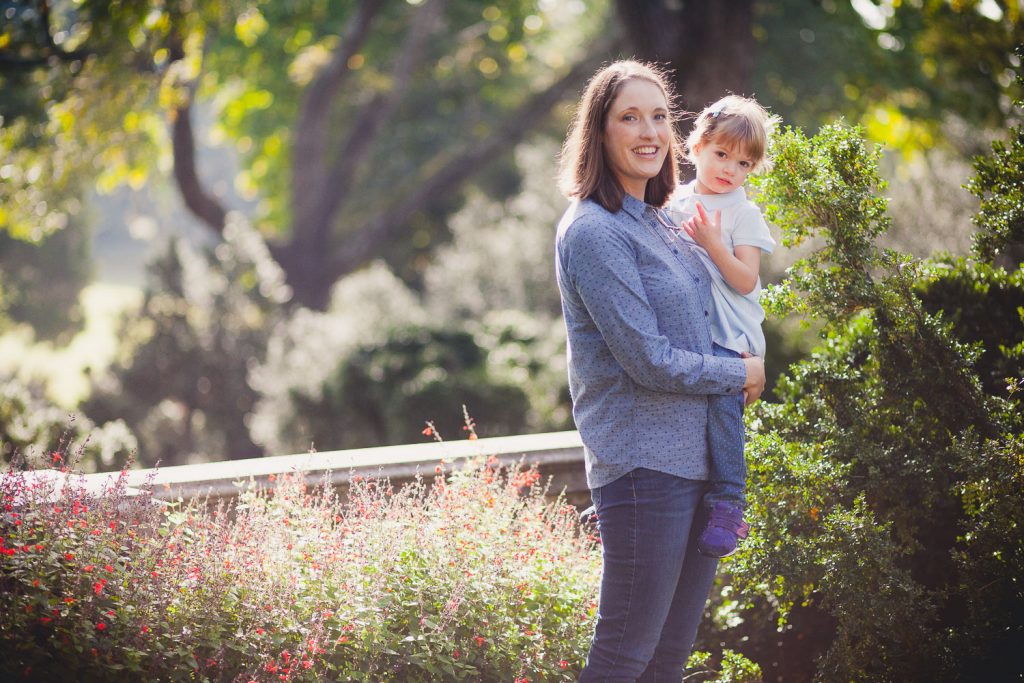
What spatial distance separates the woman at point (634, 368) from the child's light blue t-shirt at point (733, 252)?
71 millimetres

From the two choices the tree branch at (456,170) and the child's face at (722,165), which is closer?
the child's face at (722,165)

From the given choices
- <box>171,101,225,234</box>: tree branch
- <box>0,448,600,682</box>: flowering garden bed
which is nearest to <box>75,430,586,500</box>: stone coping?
<box>0,448,600,682</box>: flowering garden bed

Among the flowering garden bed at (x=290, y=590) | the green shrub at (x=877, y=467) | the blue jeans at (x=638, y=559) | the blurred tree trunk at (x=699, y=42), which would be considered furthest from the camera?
the blurred tree trunk at (x=699, y=42)

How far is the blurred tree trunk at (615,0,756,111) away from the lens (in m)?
6.83

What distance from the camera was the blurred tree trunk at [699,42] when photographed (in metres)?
6.83

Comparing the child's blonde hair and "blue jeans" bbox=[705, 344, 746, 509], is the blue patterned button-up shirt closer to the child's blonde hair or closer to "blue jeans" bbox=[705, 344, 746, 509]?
"blue jeans" bbox=[705, 344, 746, 509]

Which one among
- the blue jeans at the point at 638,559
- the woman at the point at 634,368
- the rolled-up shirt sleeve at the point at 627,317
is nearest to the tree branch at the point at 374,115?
the woman at the point at 634,368

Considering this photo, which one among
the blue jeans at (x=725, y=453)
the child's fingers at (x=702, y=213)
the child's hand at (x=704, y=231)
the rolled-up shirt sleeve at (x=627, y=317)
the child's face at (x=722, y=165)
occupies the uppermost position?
the child's face at (x=722, y=165)

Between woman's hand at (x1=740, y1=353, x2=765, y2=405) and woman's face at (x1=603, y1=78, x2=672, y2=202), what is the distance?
23.5 inches

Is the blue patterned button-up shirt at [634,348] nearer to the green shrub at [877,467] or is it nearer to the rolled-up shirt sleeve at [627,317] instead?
the rolled-up shirt sleeve at [627,317]

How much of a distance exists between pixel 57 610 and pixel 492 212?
684 inches

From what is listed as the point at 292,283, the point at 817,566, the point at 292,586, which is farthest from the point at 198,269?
the point at 817,566

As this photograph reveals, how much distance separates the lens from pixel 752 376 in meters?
2.58

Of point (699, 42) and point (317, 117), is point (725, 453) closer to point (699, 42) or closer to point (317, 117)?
point (699, 42)
